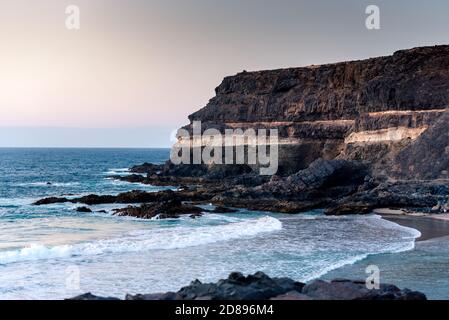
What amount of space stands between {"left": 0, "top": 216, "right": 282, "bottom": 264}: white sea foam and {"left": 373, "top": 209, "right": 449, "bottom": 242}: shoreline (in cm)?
602

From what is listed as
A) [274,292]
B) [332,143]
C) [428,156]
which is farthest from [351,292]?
[332,143]

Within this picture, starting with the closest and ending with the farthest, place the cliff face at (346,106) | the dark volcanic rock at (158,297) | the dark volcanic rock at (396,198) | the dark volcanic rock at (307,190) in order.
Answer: the dark volcanic rock at (158,297)
the dark volcanic rock at (396,198)
the dark volcanic rock at (307,190)
the cliff face at (346,106)

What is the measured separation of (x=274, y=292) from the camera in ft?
30.8

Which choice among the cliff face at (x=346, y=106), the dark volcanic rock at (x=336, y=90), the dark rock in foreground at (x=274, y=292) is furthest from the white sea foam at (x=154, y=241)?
the dark volcanic rock at (x=336, y=90)

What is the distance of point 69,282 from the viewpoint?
1432 centimetres

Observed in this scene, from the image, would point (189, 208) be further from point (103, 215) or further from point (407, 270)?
point (407, 270)

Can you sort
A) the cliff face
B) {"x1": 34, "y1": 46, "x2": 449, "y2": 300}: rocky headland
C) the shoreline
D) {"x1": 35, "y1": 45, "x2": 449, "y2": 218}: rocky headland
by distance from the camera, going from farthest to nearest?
the cliff face → {"x1": 35, "y1": 45, "x2": 449, "y2": 218}: rocky headland → {"x1": 34, "y1": 46, "x2": 449, "y2": 300}: rocky headland → the shoreline

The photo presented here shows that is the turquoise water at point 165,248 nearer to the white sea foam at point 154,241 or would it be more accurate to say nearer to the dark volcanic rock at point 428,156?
the white sea foam at point 154,241

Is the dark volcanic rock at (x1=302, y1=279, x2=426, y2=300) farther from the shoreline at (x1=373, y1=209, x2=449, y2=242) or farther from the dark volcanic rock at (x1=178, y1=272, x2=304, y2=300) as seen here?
the shoreline at (x1=373, y1=209, x2=449, y2=242)

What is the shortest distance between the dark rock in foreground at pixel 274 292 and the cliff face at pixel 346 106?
1121 inches

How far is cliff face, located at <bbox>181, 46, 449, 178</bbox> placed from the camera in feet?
143

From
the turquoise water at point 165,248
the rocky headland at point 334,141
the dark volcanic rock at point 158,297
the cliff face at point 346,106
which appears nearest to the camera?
the dark volcanic rock at point 158,297

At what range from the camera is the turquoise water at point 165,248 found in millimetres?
14789

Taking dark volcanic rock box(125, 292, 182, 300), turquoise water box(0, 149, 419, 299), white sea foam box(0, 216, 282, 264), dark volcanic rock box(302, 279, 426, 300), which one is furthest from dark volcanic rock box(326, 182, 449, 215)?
dark volcanic rock box(125, 292, 182, 300)
